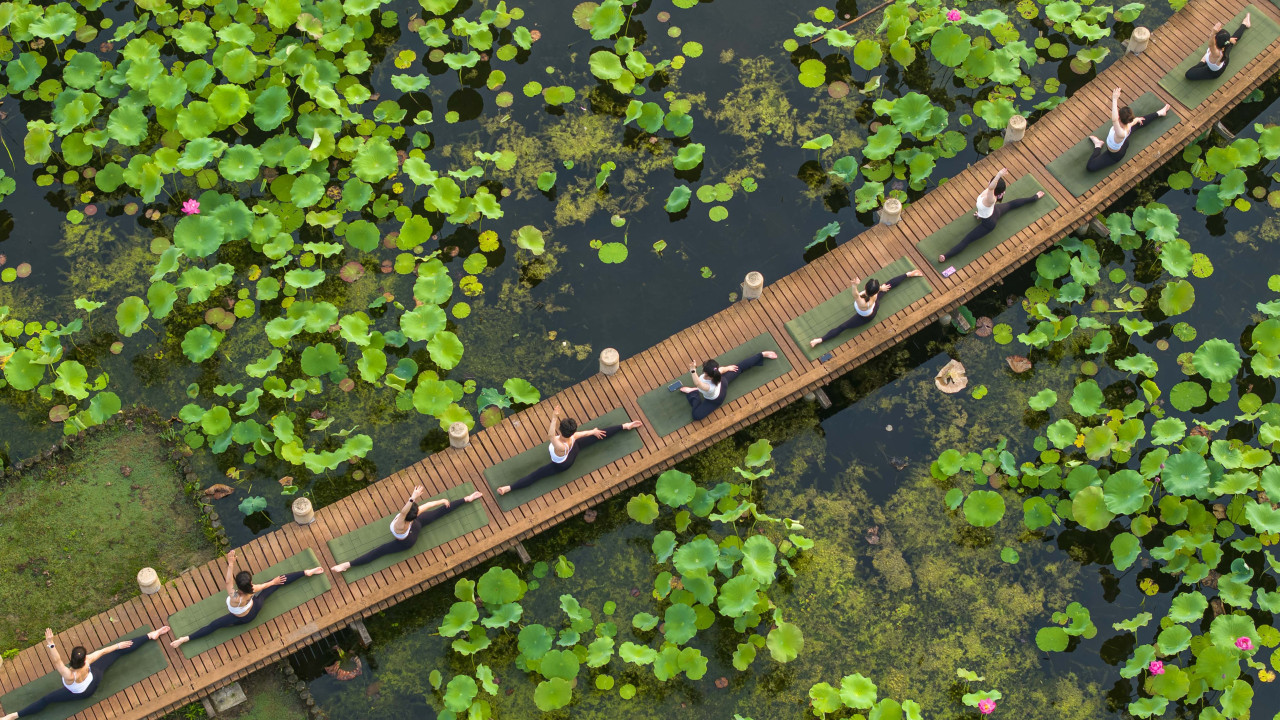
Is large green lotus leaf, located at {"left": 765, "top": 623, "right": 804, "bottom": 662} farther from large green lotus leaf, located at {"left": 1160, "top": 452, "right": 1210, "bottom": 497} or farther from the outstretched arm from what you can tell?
the outstretched arm

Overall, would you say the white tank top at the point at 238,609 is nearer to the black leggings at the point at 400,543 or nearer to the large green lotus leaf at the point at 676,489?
the black leggings at the point at 400,543

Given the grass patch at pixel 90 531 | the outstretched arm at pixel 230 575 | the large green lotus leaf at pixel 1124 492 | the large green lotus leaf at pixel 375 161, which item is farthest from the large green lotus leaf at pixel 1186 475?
the grass patch at pixel 90 531

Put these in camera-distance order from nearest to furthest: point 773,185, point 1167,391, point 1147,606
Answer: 1. point 1147,606
2. point 1167,391
3. point 773,185

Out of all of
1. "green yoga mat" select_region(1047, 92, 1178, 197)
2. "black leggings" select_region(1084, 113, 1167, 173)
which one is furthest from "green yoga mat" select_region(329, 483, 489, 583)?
"black leggings" select_region(1084, 113, 1167, 173)

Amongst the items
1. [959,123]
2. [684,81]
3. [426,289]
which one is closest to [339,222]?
[426,289]

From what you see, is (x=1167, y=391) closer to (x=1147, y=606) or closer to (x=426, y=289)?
(x=1147, y=606)
